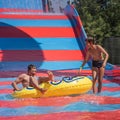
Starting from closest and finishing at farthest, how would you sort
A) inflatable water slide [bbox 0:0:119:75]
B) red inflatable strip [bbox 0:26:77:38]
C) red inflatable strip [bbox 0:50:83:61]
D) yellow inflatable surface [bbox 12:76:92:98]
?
yellow inflatable surface [bbox 12:76:92:98], inflatable water slide [bbox 0:0:119:75], red inflatable strip [bbox 0:50:83:61], red inflatable strip [bbox 0:26:77:38]

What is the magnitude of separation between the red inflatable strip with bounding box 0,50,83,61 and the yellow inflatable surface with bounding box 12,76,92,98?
188 inches

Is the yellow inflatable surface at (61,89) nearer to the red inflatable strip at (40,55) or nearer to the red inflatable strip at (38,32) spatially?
the red inflatable strip at (40,55)

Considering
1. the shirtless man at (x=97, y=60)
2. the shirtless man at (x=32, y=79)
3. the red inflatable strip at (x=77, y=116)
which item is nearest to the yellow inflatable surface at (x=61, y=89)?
the shirtless man at (x=32, y=79)

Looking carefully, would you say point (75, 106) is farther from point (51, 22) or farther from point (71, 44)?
point (51, 22)

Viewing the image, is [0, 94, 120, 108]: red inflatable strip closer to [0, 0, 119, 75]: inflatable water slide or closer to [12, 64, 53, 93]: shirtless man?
[12, 64, 53, 93]: shirtless man

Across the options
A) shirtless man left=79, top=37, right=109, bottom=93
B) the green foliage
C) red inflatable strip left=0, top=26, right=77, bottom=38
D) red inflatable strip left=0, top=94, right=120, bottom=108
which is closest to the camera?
red inflatable strip left=0, top=94, right=120, bottom=108

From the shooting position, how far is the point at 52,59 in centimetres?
1220

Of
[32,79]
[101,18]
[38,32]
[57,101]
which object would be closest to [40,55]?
[38,32]

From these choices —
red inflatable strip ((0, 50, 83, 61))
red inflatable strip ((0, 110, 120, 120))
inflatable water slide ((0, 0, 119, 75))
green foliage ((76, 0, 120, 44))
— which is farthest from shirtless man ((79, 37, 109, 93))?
green foliage ((76, 0, 120, 44))

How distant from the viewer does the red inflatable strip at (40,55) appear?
1221cm

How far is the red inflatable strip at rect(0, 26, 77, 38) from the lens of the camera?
13.3 m

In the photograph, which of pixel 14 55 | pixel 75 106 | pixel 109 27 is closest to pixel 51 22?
pixel 14 55

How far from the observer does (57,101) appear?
23.0ft

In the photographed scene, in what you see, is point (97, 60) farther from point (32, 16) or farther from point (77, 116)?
point (32, 16)
